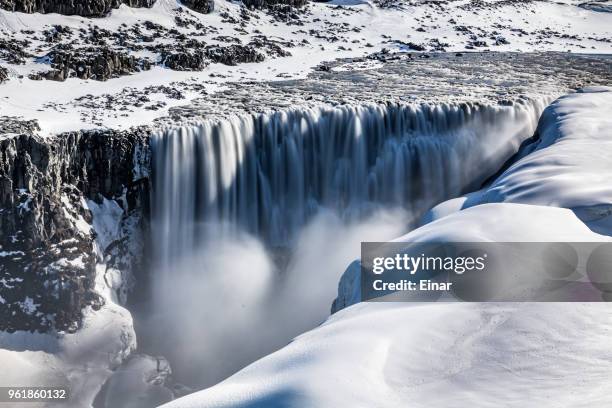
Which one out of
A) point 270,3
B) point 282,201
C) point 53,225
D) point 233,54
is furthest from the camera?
point 270,3

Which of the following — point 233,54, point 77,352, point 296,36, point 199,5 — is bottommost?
point 77,352

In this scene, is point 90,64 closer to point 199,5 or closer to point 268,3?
point 199,5

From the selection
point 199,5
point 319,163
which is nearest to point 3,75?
point 319,163

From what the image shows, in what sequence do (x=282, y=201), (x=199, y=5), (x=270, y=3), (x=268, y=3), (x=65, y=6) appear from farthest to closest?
(x=270, y=3) → (x=268, y=3) → (x=199, y=5) → (x=65, y=6) → (x=282, y=201)

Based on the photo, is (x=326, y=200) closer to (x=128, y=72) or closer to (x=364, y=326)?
(x=128, y=72)

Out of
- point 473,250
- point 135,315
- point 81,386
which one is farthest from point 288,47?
point 473,250

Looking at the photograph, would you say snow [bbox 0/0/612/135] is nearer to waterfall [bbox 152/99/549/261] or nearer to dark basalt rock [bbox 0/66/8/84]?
dark basalt rock [bbox 0/66/8/84]
